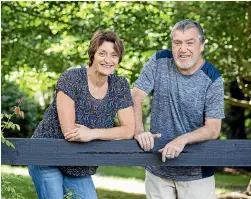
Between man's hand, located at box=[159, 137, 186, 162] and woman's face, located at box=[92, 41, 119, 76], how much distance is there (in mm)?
476

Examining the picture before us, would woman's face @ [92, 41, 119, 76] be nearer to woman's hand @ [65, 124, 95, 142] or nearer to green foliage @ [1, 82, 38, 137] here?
woman's hand @ [65, 124, 95, 142]

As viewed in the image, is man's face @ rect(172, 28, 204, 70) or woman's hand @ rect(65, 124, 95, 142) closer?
woman's hand @ rect(65, 124, 95, 142)

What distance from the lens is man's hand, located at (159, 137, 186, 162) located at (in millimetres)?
2947

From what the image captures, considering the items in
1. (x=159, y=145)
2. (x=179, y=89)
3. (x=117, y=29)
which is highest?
(x=117, y=29)

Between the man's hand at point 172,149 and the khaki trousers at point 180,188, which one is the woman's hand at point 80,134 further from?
the khaki trousers at point 180,188

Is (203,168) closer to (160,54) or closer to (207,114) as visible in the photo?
(207,114)

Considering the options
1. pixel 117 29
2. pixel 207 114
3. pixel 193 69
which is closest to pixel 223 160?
pixel 207 114

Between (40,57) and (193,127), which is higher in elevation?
(40,57)

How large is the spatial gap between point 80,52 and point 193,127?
550 centimetres

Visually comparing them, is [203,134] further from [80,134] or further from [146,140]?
[80,134]

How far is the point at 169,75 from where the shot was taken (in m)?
3.40

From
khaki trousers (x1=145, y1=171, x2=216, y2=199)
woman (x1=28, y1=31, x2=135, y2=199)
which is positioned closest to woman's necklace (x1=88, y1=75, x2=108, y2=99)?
woman (x1=28, y1=31, x2=135, y2=199)

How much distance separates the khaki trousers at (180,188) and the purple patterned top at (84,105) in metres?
0.50

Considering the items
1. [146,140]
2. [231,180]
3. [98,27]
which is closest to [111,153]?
[146,140]
